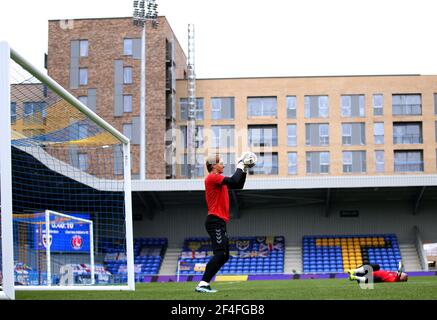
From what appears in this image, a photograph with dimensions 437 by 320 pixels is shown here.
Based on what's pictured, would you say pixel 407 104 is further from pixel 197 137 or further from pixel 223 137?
pixel 197 137

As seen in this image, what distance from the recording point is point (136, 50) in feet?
194

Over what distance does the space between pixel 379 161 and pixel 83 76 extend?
25.6 m

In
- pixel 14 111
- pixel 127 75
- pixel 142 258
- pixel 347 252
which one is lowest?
pixel 142 258

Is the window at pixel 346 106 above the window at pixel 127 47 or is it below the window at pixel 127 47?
below

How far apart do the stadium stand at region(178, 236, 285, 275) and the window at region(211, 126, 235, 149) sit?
20.0 meters

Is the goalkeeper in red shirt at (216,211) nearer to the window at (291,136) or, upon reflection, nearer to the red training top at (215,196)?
the red training top at (215,196)

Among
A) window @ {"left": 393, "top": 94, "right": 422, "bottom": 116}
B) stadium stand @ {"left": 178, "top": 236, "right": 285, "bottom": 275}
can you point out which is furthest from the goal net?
window @ {"left": 393, "top": 94, "right": 422, "bottom": 116}

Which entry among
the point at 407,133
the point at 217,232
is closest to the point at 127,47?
the point at 407,133

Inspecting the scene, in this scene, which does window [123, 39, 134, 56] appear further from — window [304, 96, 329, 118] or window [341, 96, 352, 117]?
window [341, 96, 352, 117]

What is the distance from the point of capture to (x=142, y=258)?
39344 mm

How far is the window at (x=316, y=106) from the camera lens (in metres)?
59.7

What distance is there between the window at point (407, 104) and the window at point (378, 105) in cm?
110

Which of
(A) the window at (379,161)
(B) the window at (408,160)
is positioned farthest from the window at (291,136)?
(B) the window at (408,160)
